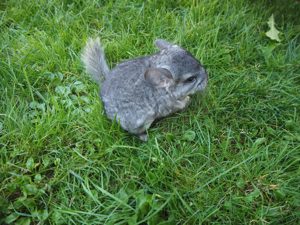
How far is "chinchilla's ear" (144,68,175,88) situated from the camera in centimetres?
264

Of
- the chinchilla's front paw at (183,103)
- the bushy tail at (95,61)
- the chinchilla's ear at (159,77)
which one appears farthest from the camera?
the bushy tail at (95,61)

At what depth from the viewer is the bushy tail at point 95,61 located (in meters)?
3.09

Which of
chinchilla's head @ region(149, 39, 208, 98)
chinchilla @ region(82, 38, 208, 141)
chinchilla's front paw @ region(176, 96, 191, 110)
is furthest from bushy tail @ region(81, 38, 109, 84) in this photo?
chinchilla's front paw @ region(176, 96, 191, 110)

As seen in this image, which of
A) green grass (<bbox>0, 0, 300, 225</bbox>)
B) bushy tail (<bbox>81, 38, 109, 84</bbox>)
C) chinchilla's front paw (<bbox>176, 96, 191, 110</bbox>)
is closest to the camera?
green grass (<bbox>0, 0, 300, 225</bbox>)

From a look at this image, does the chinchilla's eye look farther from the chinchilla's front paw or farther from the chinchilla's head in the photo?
the chinchilla's front paw

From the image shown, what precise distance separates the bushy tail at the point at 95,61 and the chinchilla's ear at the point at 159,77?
1.75 ft

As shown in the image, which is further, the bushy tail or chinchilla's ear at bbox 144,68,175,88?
the bushy tail

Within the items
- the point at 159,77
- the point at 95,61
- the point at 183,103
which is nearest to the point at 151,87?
the point at 159,77

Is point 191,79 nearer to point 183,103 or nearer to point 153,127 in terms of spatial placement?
point 183,103

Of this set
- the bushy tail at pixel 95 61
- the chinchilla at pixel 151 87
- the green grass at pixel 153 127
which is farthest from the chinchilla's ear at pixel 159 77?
the bushy tail at pixel 95 61

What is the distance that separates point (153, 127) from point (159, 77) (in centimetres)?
44

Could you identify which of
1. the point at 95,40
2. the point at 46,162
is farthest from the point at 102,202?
the point at 95,40

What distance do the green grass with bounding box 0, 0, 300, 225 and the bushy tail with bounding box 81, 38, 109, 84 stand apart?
0.11m

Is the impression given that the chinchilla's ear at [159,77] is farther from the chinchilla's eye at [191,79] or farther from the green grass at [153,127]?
the green grass at [153,127]
